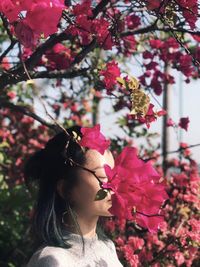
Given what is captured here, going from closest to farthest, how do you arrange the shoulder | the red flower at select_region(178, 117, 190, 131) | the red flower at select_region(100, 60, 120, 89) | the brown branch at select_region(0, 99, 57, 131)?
the shoulder, the red flower at select_region(100, 60, 120, 89), the brown branch at select_region(0, 99, 57, 131), the red flower at select_region(178, 117, 190, 131)

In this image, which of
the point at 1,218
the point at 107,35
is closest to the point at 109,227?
the point at 1,218

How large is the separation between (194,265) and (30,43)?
234cm

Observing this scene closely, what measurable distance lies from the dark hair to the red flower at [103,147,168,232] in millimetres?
355

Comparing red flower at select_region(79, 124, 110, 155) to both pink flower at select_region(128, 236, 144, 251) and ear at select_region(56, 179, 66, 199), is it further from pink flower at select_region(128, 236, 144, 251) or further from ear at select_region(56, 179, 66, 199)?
pink flower at select_region(128, 236, 144, 251)

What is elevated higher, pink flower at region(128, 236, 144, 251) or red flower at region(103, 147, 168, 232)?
red flower at region(103, 147, 168, 232)

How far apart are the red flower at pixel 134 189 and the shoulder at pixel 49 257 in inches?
12.4

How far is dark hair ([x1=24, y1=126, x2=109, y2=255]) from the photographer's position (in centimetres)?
191

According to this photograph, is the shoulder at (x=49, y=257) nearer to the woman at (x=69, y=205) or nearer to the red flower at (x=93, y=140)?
the woman at (x=69, y=205)

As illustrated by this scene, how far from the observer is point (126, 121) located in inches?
185

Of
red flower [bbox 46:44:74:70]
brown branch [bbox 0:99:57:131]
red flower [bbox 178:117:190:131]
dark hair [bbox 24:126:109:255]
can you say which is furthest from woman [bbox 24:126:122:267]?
red flower [bbox 178:117:190:131]

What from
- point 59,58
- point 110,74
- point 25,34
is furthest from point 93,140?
point 59,58

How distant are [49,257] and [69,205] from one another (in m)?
0.20

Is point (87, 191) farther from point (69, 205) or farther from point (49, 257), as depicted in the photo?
point (49, 257)

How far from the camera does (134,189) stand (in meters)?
1.53
